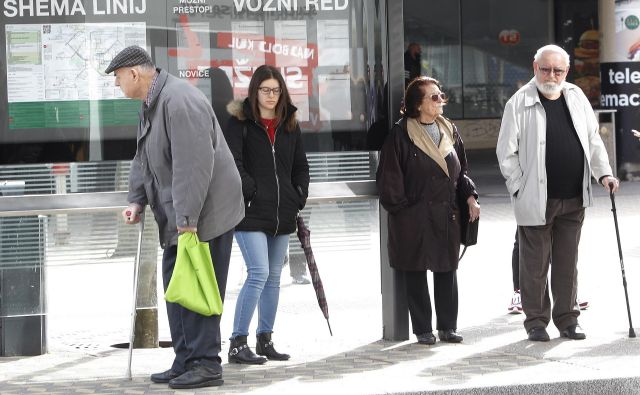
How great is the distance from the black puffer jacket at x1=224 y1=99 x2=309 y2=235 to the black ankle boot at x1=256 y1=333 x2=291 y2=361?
62cm

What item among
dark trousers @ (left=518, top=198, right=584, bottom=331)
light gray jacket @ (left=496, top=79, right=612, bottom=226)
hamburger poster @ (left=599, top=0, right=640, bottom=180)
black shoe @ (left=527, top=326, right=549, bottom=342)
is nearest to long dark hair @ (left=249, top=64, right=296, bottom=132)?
light gray jacket @ (left=496, top=79, right=612, bottom=226)

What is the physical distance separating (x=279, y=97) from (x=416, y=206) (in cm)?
109

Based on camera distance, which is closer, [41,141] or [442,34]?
[41,141]

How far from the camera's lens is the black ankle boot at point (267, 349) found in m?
7.59

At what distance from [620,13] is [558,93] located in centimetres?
1262

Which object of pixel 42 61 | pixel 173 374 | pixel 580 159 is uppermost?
pixel 42 61

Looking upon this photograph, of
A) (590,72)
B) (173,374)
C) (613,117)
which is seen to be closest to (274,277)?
(173,374)

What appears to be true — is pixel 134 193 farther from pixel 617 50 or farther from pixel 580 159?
pixel 617 50

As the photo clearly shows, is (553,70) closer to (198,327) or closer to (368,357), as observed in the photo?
(368,357)

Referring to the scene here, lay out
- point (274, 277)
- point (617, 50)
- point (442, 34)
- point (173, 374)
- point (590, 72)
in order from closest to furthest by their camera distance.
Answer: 1. point (173, 374)
2. point (274, 277)
3. point (617, 50)
4. point (590, 72)
5. point (442, 34)

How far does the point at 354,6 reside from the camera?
816 cm

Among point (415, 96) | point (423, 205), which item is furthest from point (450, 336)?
point (415, 96)

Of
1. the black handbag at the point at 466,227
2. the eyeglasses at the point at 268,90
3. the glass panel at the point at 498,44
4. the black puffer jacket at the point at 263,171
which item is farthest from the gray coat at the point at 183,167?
the glass panel at the point at 498,44

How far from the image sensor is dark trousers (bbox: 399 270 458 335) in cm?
799
